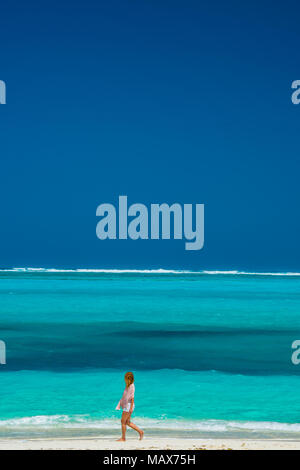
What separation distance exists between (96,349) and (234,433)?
1340 cm

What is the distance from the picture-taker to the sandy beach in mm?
9477

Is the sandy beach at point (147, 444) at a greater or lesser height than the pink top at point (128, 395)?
lesser

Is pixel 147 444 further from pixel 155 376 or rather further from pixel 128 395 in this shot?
pixel 155 376

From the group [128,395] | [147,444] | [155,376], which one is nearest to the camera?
[128,395]

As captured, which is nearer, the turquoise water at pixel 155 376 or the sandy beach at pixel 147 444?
the sandy beach at pixel 147 444

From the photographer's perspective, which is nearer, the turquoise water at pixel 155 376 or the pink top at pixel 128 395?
the pink top at pixel 128 395

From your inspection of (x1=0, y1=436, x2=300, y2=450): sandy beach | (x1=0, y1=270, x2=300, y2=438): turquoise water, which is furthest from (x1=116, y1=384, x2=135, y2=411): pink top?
(x1=0, y1=270, x2=300, y2=438): turquoise water

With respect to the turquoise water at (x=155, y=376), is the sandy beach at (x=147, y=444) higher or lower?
lower

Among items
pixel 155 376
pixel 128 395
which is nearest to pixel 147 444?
pixel 128 395

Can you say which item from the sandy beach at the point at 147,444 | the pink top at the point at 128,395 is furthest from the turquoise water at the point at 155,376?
the pink top at the point at 128,395

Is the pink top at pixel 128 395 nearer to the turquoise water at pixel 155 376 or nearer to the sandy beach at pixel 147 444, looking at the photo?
the sandy beach at pixel 147 444

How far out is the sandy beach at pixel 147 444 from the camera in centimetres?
948

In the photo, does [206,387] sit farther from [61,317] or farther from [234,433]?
[61,317]

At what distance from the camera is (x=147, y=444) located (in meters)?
9.72
